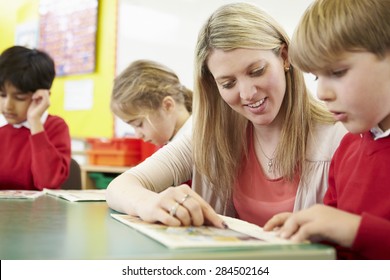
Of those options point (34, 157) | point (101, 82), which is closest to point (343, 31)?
point (34, 157)

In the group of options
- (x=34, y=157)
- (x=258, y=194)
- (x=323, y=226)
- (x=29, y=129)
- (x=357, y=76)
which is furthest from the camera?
(x=29, y=129)

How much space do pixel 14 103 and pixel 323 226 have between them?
1457 millimetres

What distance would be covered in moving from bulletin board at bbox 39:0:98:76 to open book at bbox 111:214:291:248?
9.99ft

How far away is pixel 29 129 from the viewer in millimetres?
1810

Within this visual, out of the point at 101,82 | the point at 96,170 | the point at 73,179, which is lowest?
the point at 96,170

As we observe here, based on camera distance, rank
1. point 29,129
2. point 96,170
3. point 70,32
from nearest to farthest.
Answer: point 29,129 → point 96,170 → point 70,32

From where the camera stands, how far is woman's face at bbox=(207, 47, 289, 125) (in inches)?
39.1

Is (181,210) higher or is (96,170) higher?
(181,210)

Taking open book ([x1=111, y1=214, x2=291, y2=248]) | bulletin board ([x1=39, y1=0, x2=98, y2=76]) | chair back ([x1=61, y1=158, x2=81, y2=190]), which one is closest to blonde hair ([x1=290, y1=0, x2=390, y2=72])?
open book ([x1=111, y1=214, x2=291, y2=248])

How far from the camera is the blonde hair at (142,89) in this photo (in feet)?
5.74

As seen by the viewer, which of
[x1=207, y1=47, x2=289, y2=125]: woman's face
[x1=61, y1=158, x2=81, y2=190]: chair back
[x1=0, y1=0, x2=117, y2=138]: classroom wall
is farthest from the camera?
[x1=0, y1=0, x2=117, y2=138]: classroom wall

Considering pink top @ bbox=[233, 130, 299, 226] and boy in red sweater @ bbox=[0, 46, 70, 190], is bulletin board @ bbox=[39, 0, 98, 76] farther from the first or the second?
pink top @ bbox=[233, 130, 299, 226]

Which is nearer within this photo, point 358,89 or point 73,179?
point 358,89

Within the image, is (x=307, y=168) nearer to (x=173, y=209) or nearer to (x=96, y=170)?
(x=173, y=209)
